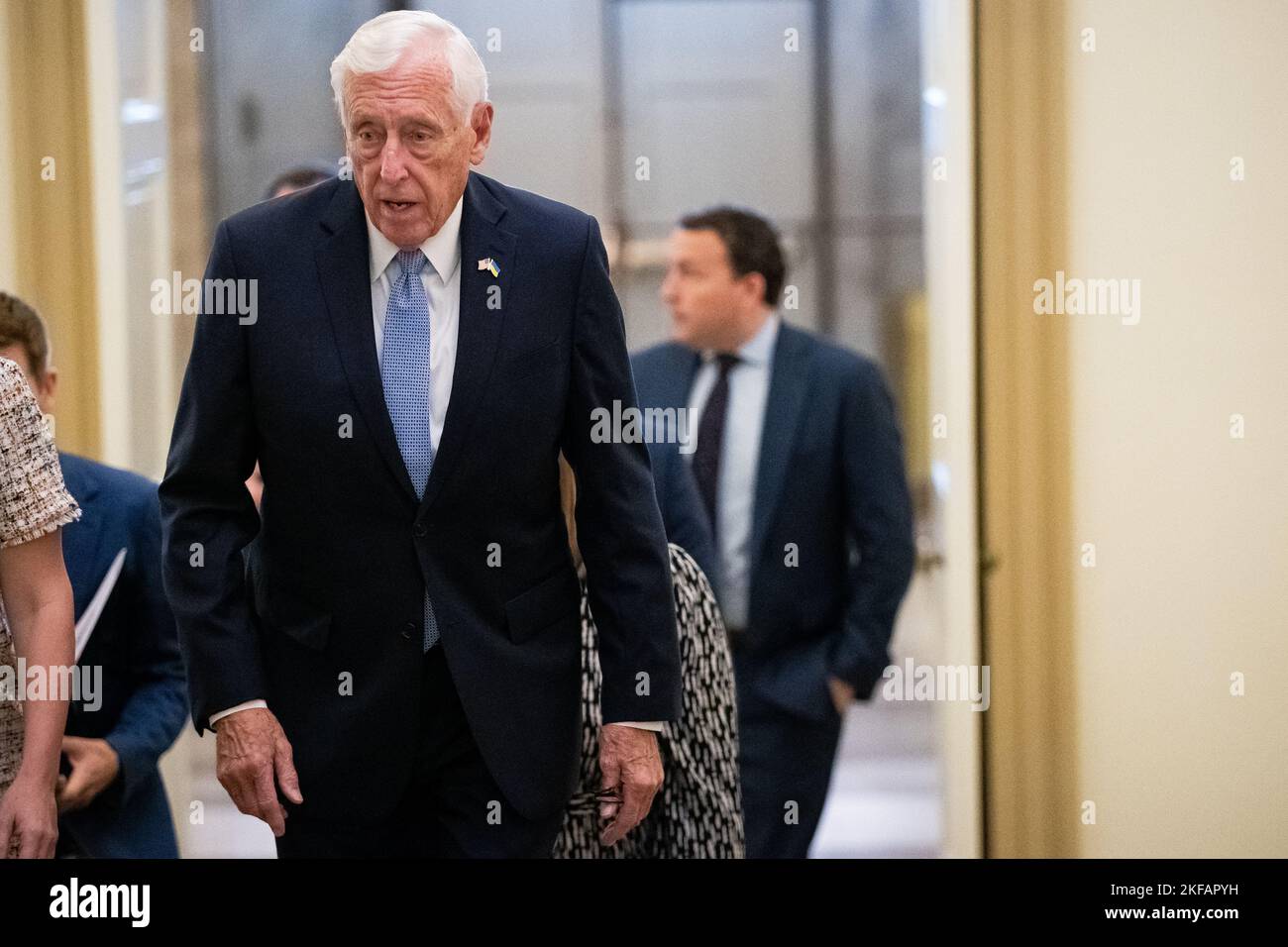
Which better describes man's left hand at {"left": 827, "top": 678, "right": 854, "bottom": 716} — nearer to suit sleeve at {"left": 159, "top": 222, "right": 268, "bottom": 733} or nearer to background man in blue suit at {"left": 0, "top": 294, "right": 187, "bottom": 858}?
background man in blue suit at {"left": 0, "top": 294, "right": 187, "bottom": 858}

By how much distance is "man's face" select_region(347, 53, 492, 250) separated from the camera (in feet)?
6.56

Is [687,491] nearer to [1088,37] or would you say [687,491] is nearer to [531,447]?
[531,447]

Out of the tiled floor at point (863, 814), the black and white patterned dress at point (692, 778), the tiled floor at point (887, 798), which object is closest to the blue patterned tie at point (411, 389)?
the black and white patterned dress at point (692, 778)

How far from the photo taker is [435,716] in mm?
2092

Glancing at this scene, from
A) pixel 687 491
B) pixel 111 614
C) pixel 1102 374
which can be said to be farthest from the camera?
pixel 1102 374

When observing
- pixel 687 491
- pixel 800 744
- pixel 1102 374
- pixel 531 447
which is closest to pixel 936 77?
pixel 1102 374

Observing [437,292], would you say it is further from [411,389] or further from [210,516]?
[210,516]

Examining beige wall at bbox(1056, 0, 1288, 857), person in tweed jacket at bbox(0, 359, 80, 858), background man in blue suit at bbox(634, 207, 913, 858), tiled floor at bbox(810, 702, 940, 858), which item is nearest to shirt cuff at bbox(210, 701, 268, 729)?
person in tweed jacket at bbox(0, 359, 80, 858)

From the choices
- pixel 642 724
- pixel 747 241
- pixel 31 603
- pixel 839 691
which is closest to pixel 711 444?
pixel 747 241

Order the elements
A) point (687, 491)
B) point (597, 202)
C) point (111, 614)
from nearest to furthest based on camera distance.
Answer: point (111, 614), point (687, 491), point (597, 202)

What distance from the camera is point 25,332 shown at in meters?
2.30

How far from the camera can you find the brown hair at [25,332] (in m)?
2.28

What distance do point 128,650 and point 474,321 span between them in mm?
885
